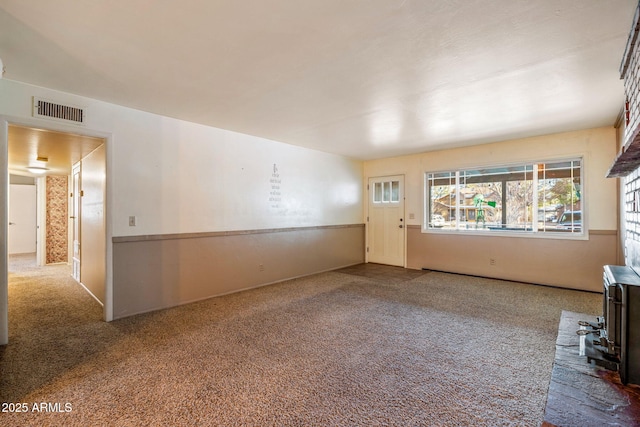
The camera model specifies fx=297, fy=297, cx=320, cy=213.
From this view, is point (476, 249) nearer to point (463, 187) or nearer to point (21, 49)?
point (463, 187)

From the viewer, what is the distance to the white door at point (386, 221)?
21.3ft

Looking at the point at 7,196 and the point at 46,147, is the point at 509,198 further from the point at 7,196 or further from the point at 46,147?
the point at 46,147

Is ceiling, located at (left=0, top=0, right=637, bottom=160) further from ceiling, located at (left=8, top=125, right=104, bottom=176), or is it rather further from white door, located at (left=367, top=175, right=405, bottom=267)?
white door, located at (left=367, top=175, right=405, bottom=267)

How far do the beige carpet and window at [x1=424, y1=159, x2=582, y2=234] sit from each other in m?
1.28

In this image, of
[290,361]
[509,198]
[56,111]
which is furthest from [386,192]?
[56,111]

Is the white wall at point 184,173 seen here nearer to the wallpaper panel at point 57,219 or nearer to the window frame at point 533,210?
the window frame at point 533,210

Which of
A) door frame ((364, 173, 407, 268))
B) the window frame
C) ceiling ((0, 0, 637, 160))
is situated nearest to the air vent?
ceiling ((0, 0, 637, 160))

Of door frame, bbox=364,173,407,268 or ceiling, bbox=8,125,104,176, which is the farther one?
door frame, bbox=364,173,407,268

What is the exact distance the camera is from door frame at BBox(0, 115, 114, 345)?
2.68 m

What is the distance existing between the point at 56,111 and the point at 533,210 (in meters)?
6.62

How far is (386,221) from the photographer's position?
6730 millimetres

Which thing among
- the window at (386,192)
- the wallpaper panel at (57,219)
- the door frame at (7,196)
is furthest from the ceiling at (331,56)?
the wallpaper panel at (57,219)

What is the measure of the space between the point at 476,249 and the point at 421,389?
13.4 ft

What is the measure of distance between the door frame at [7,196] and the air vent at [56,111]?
6 centimetres
